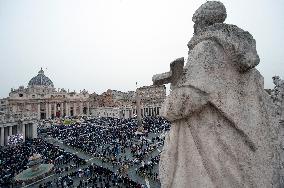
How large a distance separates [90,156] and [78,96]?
240ft

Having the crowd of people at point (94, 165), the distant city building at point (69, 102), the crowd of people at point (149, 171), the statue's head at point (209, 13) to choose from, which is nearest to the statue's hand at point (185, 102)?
the statue's head at point (209, 13)

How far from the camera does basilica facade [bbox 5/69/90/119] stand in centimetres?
8444

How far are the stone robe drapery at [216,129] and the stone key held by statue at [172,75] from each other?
0.06 metres

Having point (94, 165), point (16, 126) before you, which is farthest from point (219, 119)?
point (16, 126)

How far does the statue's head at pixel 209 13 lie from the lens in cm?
242

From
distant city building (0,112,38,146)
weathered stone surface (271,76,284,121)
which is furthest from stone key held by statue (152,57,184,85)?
distant city building (0,112,38,146)

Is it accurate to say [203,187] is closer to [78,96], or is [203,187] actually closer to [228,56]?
[228,56]

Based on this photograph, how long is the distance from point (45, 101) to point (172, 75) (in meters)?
94.7

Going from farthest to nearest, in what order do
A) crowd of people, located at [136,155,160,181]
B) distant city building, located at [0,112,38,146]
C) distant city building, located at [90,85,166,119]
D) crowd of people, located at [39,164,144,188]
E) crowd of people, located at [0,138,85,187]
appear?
1. distant city building, located at [90,85,166,119]
2. distant city building, located at [0,112,38,146]
3. crowd of people, located at [0,138,85,187]
4. crowd of people, located at [136,155,160,181]
5. crowd of people, located at [39,164,144,188]

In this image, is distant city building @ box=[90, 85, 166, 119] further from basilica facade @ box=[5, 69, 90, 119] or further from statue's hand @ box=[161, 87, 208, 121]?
statue's hand @ box=[161, 87, 208, 121]

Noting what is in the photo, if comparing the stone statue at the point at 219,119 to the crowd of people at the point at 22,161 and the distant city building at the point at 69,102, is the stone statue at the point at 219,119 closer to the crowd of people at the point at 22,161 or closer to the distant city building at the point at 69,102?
the crowd of people at the point at 22,161

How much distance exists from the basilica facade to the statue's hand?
80926mm

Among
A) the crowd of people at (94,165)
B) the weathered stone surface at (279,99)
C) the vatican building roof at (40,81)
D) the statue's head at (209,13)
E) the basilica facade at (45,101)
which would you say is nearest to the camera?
the statue's head at (209,13)

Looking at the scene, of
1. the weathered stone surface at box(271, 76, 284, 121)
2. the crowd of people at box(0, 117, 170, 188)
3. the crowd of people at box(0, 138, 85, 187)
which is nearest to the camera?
the weathered stone surface at box(271, 76, 284, 121)
